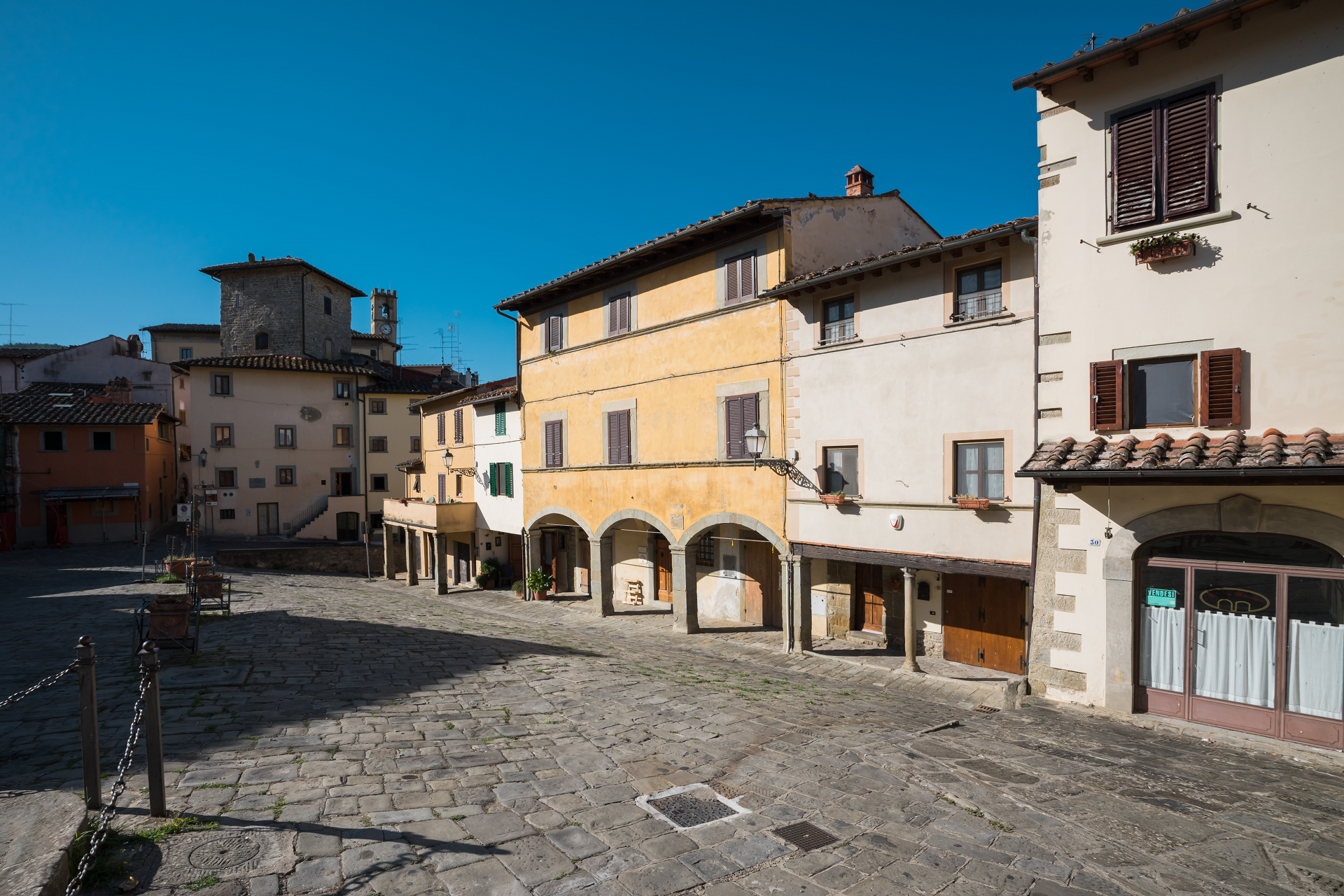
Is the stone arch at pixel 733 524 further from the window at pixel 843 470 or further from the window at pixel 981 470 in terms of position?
the window at pixel 981 470

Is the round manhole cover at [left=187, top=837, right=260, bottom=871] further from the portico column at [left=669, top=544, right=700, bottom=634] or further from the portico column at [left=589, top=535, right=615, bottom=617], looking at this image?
the portico column at [left=589, top=535, right=615, bottom=617]

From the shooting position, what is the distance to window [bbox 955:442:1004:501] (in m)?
13.3

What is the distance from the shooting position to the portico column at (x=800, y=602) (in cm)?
1694

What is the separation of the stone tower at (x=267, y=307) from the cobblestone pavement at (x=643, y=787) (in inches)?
1459

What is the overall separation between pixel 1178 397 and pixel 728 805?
26.9 ft

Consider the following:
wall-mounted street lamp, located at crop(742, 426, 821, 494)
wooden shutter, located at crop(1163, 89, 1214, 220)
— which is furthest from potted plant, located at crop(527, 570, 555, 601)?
wooden shutter, located at crop(1163, 89, 1214, 220)

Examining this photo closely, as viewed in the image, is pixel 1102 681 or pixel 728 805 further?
pixel 1102 681

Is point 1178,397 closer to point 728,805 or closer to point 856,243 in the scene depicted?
point 728,805

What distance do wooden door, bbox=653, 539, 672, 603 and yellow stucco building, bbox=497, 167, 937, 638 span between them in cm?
5

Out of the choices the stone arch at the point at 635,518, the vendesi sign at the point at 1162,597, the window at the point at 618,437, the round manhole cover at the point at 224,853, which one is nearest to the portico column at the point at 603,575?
the stone arch at the point at 635,518

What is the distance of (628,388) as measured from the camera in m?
21.1

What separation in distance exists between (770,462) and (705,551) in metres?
6.03

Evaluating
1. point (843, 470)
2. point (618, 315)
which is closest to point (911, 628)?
point (843, 470)

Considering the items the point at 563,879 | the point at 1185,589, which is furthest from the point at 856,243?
the point at 563,879
